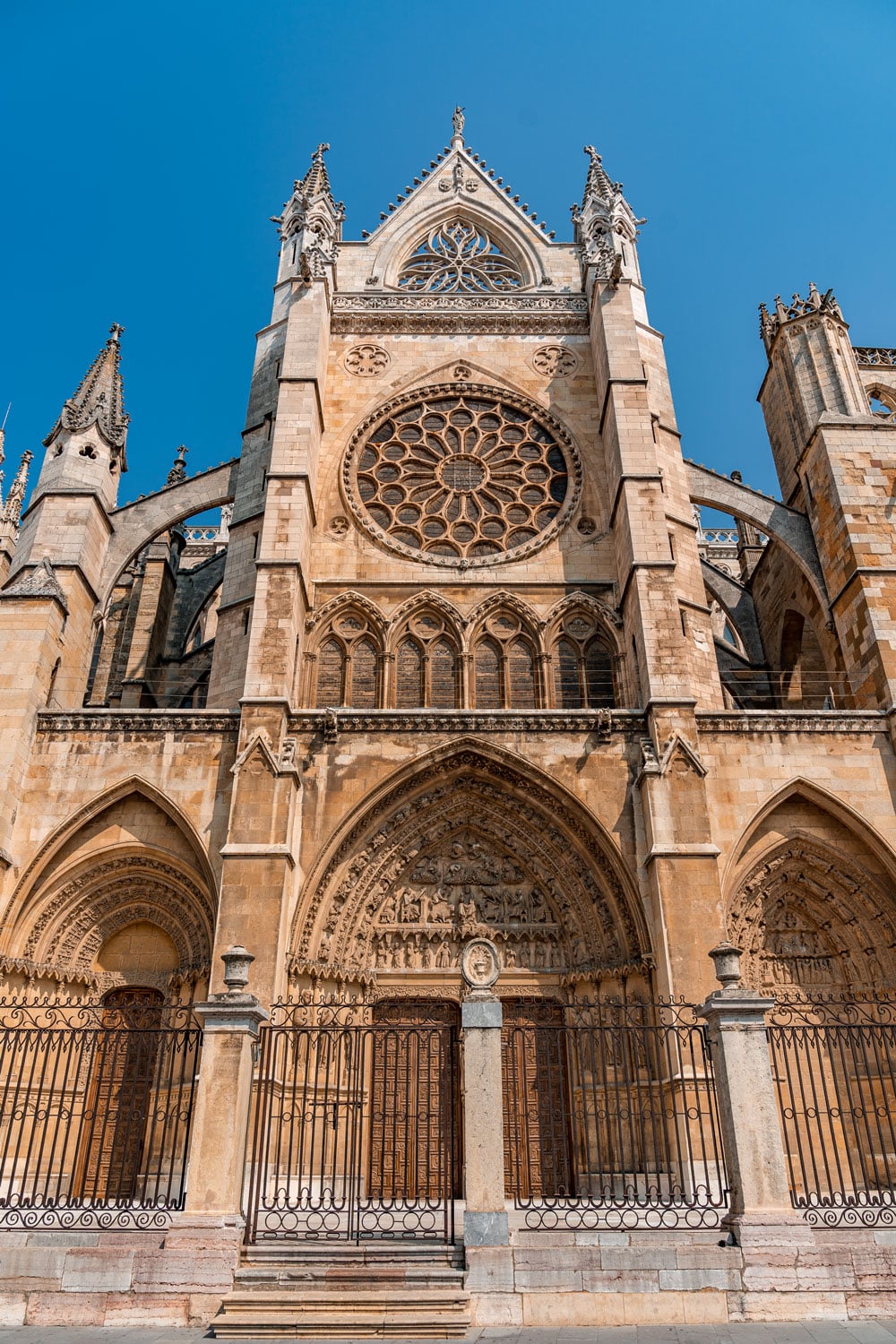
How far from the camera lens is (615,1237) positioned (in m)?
7.03

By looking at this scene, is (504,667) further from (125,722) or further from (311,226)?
(311,226)

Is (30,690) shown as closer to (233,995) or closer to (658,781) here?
(233,995)

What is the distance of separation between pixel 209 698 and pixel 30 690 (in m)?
2.54

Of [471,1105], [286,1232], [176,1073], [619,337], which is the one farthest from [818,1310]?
[619,337]

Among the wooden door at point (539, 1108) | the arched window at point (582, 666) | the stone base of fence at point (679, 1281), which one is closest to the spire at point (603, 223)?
the arched window at point (582, 666)

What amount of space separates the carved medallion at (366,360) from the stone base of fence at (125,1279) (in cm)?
1398

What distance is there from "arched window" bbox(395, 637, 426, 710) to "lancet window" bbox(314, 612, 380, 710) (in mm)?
332

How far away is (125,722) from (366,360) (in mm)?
8482

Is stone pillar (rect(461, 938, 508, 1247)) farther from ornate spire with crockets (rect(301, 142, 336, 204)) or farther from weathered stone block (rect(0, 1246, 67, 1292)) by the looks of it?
ornate spire with crockets (rect(301, 142, 336, 204))

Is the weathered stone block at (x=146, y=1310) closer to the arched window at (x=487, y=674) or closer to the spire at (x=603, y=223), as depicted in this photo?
the arched window at (x=487, y=674)

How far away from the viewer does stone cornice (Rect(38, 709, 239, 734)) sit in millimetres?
12547

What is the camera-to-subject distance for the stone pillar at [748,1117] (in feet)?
23.0

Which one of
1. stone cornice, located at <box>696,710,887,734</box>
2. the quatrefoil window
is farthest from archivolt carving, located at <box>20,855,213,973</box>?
the quatrefoil window

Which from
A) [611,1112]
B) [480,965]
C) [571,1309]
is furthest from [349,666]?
[571,1309]
